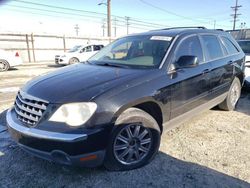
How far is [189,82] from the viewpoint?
3541 millimetres

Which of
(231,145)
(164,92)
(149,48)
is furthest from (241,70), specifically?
(164,92)

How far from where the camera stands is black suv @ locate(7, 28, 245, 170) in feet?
8.07

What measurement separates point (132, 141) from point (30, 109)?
127 cm

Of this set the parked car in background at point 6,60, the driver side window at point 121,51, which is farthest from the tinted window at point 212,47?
the parked car in background at point 6,60

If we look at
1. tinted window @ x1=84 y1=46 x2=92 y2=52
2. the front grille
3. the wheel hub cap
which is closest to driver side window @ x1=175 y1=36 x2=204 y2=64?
the wheel hub cap

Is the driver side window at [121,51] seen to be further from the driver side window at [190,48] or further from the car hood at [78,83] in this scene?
the driver side window at [190,48]

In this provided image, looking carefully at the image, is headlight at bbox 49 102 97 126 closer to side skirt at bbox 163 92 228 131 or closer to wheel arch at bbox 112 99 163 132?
wheel arch at bbox 112 99 163 132

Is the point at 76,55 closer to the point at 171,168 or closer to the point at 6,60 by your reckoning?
the point at 6,60

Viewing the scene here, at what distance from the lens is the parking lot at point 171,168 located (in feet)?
8.83

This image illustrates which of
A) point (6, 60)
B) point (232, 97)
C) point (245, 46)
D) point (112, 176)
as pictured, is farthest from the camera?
point (6, 60)

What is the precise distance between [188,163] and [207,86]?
4.93 feet

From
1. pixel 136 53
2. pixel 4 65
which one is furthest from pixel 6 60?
pixel 136 53

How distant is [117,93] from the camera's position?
2660mm

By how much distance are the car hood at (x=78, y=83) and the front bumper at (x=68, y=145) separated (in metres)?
0.37
